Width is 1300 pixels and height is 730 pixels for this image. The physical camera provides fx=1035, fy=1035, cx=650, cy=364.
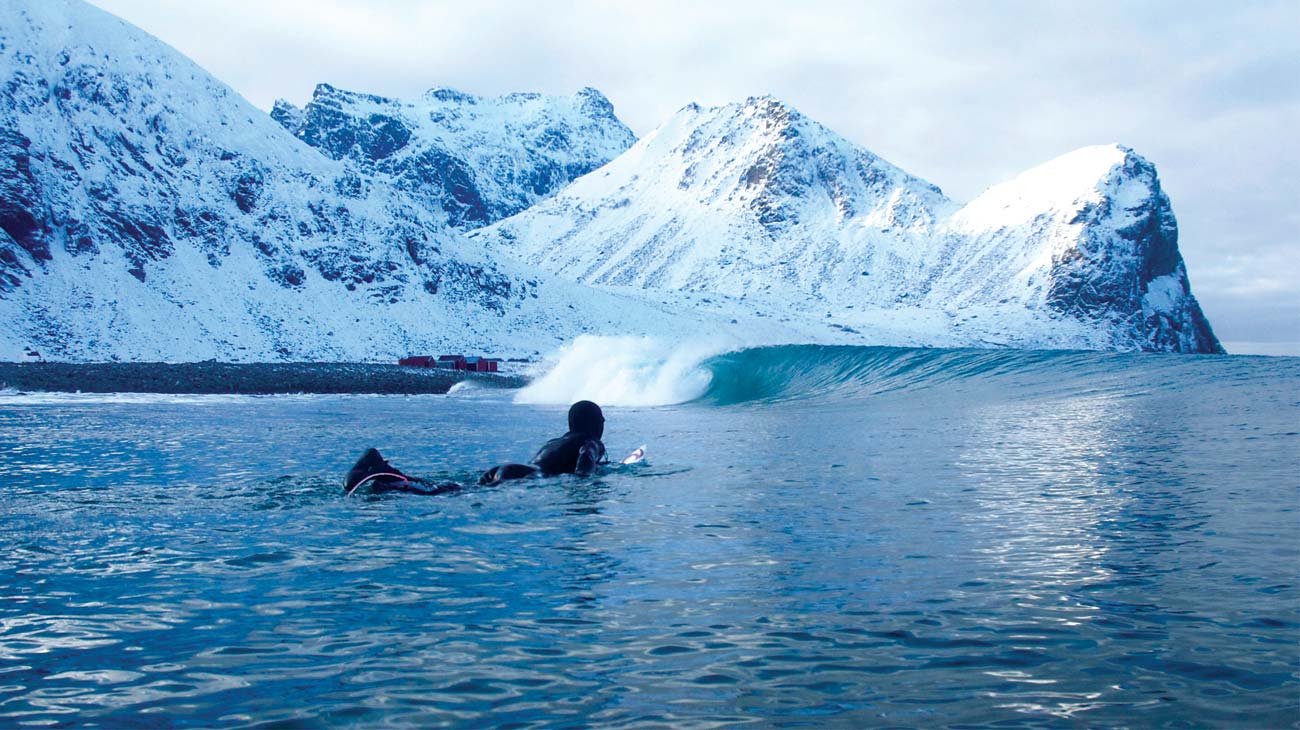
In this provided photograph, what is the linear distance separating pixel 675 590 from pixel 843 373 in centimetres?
3943

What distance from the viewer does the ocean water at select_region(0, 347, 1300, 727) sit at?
588cm

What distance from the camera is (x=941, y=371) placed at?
4378 centimetres

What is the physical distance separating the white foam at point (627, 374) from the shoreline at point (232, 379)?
8.73m

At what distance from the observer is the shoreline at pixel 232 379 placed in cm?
5044

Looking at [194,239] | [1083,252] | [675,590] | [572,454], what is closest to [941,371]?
[572,454]

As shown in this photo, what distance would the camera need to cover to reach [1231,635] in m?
6.91

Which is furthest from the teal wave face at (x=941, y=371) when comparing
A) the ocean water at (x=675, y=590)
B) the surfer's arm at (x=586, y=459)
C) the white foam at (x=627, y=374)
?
the surfer's arm at (x=586, y=459)

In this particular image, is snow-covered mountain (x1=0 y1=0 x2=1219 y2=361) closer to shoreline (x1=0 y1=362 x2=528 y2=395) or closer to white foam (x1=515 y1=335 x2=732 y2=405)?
shoreline (x1=0 y1=362 x2=528 y2=395)

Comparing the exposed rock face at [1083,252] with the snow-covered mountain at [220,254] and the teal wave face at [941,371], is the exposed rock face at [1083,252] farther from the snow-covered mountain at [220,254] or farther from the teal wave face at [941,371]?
the teal wave face at [941,371]

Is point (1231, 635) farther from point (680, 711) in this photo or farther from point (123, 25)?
point (123, 25)

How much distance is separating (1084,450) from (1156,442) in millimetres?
2000

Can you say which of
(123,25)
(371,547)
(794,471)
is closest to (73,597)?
(371,547)

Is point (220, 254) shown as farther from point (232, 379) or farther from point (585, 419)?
point (585, 419)

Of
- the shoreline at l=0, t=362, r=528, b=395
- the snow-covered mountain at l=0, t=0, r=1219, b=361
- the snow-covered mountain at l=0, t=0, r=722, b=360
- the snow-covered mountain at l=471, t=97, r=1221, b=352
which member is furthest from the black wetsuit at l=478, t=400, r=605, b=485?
the snow-covered mountain at l=471, t=97, r=1221, b=352
